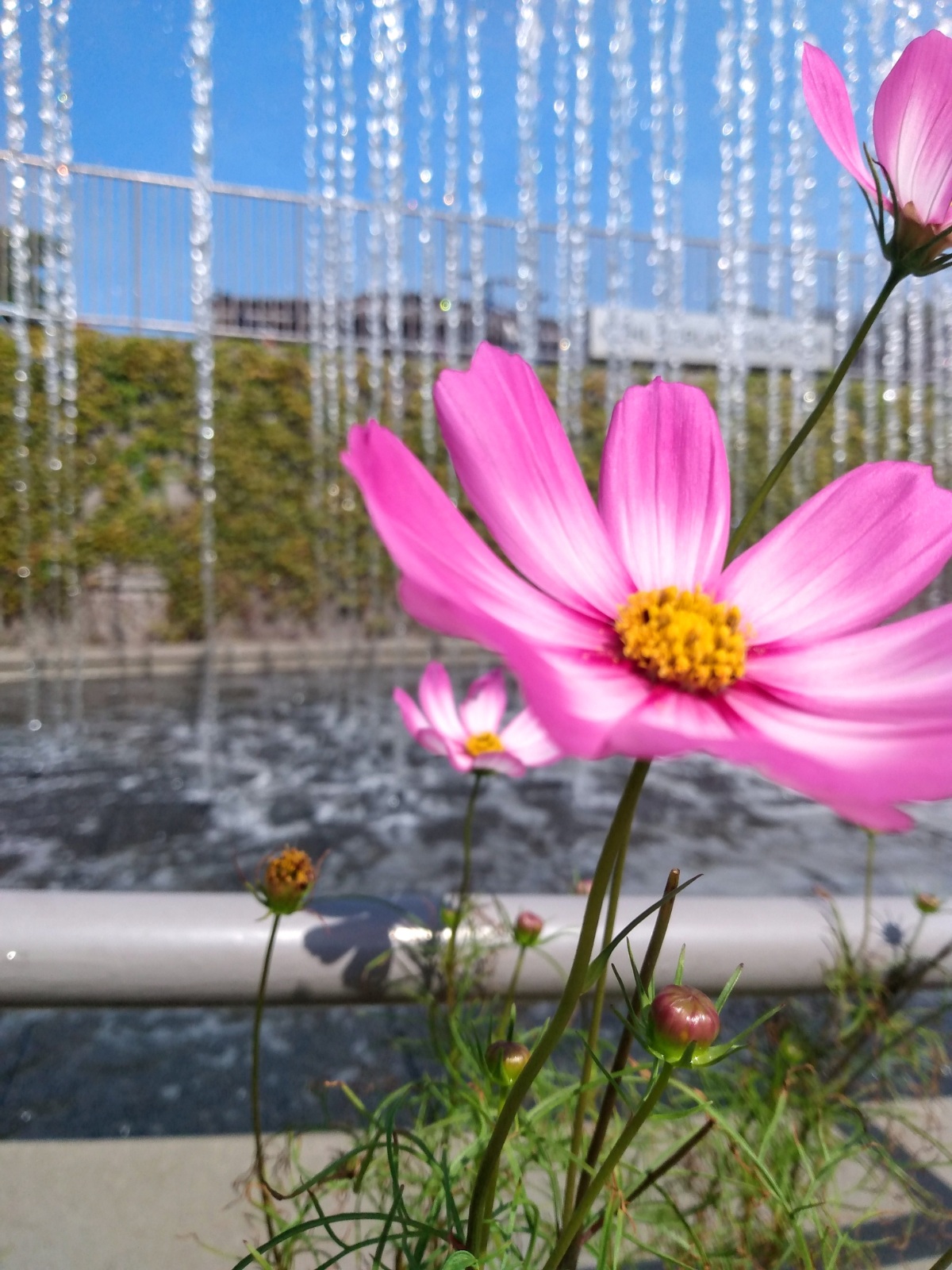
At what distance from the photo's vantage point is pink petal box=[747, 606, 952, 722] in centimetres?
29

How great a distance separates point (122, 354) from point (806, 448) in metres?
5.42

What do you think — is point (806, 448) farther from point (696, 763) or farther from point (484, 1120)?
point (484, 1120)

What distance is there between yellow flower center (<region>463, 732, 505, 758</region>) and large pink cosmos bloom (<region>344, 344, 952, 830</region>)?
1.37 feet

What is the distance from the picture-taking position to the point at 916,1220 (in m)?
0.85

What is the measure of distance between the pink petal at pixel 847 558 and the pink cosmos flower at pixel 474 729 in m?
0.33

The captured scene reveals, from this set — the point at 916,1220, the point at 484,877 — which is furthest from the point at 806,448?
the point at 916,1220

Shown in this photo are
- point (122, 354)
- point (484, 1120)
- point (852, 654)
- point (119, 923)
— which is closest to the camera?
point (852, 654)

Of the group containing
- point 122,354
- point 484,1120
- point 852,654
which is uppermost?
point 122,354

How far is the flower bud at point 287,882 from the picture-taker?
0.55m

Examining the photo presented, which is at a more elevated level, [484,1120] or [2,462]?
[2,462]

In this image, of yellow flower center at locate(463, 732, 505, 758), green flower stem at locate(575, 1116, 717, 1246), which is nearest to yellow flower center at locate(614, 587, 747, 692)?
green flower stem at locate(575, 1116, 717, 1246)

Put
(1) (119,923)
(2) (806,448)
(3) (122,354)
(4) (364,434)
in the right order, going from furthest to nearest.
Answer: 1. (2) (806,448)
2. (3) (122,354)
3. (1) (119,923)
4. (4) (364,434)

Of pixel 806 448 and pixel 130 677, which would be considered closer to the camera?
pixel 130 677

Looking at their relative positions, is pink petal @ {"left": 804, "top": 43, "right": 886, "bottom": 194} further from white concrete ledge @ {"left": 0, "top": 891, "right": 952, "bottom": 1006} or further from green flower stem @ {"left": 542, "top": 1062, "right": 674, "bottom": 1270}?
white concrete ledge @ {"left": 0, "top": 891, "right": 952, "bottom": 1006}
